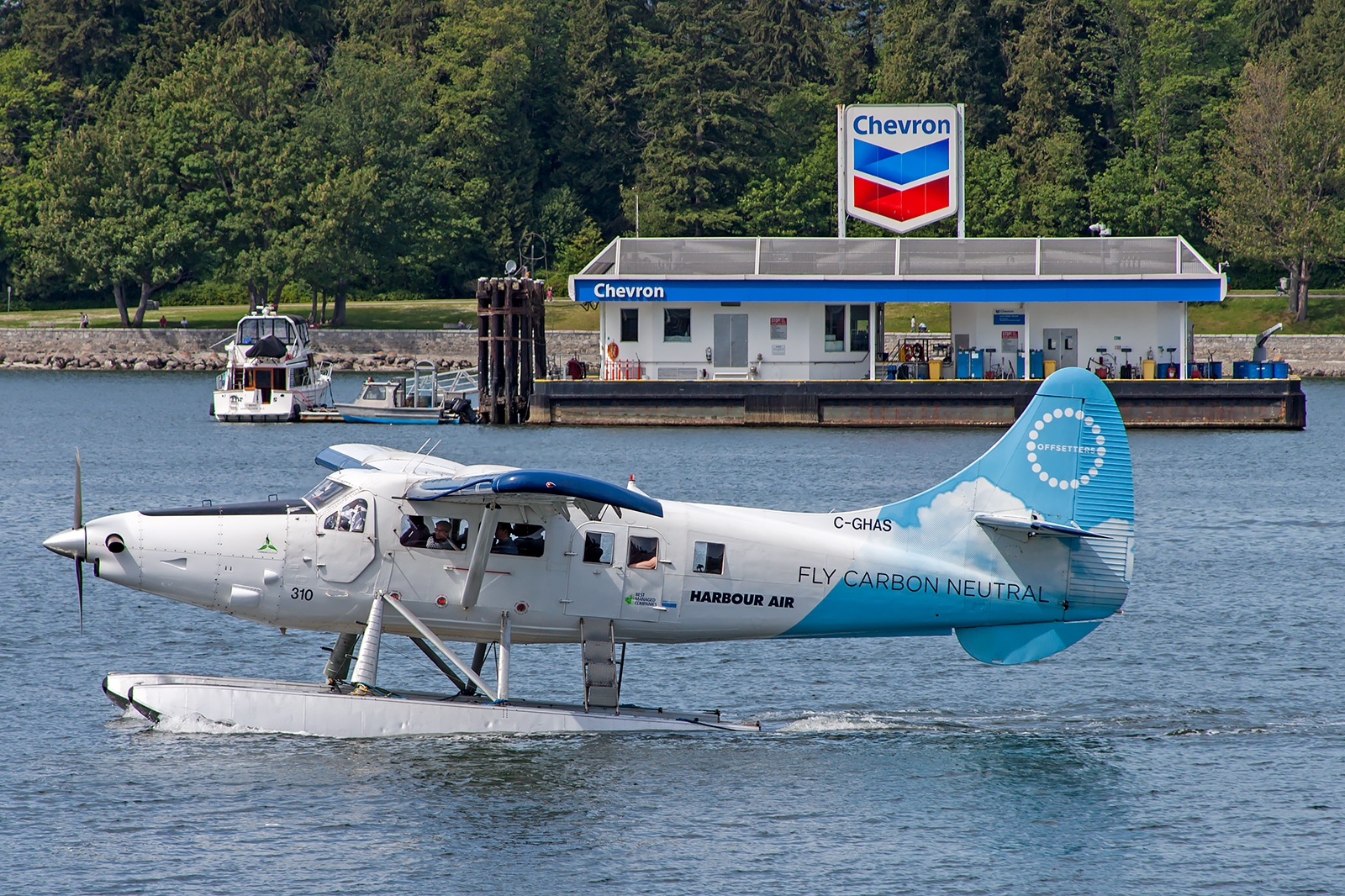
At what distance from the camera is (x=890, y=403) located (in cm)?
4638

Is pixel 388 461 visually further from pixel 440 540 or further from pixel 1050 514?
pixel 1050 514

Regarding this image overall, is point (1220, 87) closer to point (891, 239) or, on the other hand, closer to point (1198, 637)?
point (891, 239)

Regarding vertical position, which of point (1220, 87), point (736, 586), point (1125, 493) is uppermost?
point (1220, 87)

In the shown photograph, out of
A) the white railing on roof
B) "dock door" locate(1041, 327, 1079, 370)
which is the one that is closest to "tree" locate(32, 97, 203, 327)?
the white railing on roof

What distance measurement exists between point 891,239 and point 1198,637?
3046cm

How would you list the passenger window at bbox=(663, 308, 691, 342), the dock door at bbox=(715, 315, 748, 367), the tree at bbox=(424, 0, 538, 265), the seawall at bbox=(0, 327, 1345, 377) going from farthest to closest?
the tree at bbox=(424, 0, 538, 265), the seawall at bbox=(0, 327, 1345, 377), the passenger window at bbox=(663, 308, 691, 342), the dock door at bbox=(715, 315, 748, 367)

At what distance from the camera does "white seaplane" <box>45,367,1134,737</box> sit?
1419cm

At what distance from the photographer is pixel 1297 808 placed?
1385 cm

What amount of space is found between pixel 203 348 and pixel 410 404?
111ft

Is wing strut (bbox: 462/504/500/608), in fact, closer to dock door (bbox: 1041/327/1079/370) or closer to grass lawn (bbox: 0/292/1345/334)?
dock door (bbox: 1041/327/1079/370)

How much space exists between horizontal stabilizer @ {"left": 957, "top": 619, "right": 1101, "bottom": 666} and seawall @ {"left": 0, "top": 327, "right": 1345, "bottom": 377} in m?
63.9

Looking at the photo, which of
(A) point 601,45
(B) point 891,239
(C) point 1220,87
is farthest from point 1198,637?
(A) point 601,45

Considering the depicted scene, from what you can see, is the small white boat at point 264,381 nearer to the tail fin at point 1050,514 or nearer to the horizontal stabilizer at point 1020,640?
the tail fin at point 1050,514

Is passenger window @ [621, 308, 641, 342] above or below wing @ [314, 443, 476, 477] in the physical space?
above
